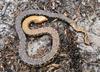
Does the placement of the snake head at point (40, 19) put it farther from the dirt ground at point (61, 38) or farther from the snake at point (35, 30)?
the dirt ground at point (61, 38)

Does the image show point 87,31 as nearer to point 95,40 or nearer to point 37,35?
point 95,40

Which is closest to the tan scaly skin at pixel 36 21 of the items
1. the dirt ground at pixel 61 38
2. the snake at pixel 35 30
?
the snake at pixel 35 30

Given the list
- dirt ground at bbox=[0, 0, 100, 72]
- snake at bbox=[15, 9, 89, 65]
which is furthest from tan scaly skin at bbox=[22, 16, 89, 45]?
dirt ground at bbox=[0, 0, 100, 72]

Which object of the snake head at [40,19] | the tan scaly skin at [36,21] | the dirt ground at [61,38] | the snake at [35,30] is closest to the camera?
the dirt ground at [61,38]

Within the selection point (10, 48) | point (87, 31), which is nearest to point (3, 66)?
point (10, 48)

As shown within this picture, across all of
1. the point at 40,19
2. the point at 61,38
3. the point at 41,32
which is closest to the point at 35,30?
the point at 41,32

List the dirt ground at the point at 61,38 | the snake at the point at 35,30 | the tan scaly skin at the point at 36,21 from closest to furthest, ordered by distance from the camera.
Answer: the dirt ground at the point at 61,38 < the snake at the point at 35,30 < the tan scaly skin at the point at 36,21

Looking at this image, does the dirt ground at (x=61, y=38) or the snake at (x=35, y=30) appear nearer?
the dirt ground at (x=61, y=38)
